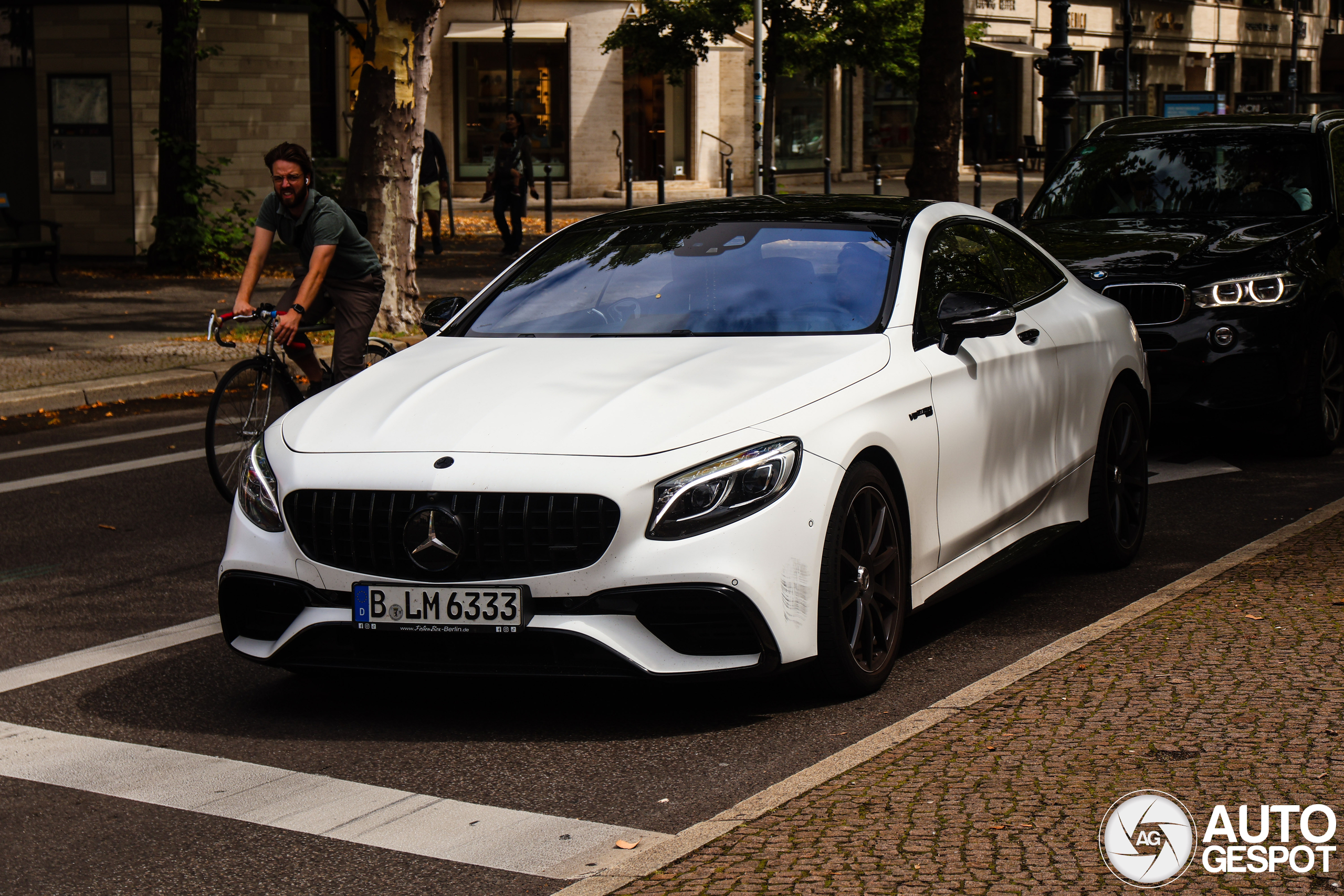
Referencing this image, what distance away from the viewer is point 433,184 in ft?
79.3

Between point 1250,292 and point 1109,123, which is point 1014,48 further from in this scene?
point 1250,292

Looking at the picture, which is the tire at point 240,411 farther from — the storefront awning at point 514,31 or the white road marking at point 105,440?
the storefront awning at point 514,31

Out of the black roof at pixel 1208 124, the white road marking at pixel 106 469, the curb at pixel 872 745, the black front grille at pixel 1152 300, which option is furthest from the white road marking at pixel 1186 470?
the white road marking at pixel 106 469

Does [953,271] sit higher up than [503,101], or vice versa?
[503,101]

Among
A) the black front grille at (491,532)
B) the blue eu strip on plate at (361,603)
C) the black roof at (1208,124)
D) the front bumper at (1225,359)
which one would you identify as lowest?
the blue eu strip on plate at (361,603)

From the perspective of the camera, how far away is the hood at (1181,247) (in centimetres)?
969

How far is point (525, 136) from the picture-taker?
83.9ft

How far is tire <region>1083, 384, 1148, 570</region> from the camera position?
6984 mm

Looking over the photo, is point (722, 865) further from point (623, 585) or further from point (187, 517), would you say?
point (187, 517)

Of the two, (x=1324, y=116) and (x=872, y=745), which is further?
(x=1324, y=116)

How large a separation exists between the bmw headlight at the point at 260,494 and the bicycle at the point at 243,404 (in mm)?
3249

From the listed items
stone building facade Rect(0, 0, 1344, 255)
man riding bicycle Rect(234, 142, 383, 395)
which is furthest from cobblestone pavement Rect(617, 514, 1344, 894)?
stone building facade Rect(0, 0, 1344, 255)

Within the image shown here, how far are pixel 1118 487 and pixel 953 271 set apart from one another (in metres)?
1.37

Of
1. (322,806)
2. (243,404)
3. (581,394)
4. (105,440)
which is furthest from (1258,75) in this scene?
(322,806)
